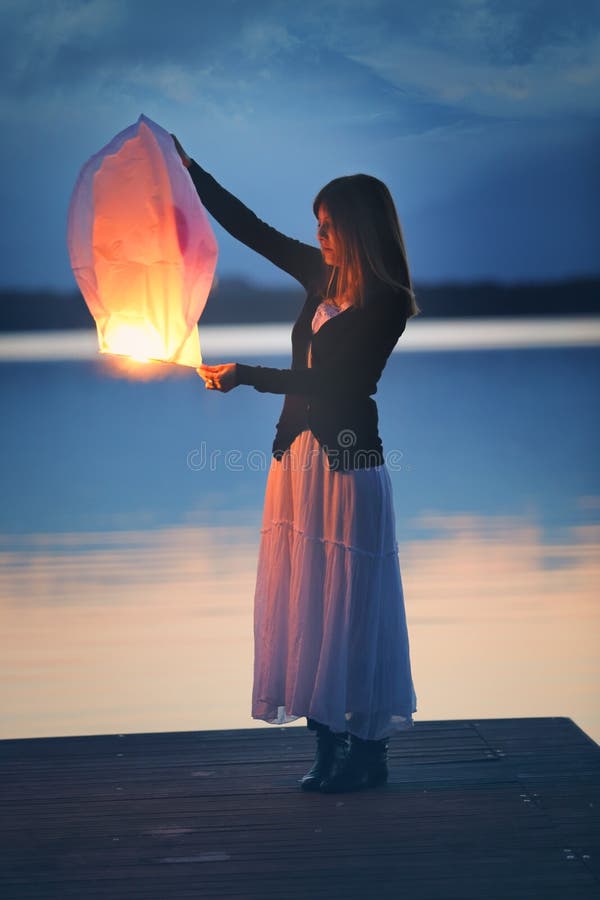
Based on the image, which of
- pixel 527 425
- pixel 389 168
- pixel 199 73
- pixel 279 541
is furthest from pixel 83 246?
pixel 389 168

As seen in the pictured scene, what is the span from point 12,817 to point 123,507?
481 cm

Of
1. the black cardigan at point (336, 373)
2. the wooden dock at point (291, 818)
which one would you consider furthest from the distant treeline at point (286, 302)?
the black cardigan at point (336, 373)

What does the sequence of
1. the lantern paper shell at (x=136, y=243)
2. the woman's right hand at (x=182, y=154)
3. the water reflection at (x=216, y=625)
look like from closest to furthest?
the lantern paper shell at (x=136, y=243) → the woman's right hand at (x=182, y=154) → the water reflection at (x=216, y=625)

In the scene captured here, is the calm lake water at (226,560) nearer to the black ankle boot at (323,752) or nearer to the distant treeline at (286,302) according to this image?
the black ankle boot at (323,752)

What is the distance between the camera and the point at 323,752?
322cm

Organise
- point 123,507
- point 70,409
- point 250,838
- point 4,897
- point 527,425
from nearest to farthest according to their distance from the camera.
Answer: point 4,897, point 250,838, point 123,507, point 527,425, point 70,409

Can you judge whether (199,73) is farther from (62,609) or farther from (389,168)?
(62,609)

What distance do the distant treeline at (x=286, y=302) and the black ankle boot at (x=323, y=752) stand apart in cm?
2250

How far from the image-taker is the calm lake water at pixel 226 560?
14.6ft

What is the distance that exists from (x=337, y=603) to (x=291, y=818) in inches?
19.4

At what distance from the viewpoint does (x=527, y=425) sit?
445 inches

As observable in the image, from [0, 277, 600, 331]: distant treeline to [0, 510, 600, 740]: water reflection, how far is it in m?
19.2

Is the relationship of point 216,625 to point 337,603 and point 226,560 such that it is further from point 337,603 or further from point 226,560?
point 337,603

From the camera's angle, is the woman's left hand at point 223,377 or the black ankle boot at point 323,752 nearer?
the woman's left hand at point 223,377
